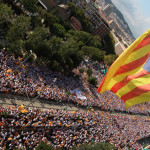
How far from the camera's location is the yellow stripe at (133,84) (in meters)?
10.0

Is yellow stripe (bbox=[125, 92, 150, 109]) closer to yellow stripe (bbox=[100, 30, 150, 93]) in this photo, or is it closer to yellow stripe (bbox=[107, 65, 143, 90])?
yellow stripe (bbox=[107, 65, 143, 90])

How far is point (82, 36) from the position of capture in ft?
163

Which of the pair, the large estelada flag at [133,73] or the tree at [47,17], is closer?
the large estelada flag at [133,73]

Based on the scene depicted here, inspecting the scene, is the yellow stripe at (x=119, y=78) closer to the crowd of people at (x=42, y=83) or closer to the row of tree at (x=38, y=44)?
the crowd of people at (x=42, y=83)

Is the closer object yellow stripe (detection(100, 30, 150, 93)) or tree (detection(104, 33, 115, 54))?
yellow stripe (detection(100, 30, 150, 93))

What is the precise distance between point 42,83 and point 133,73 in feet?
49.1

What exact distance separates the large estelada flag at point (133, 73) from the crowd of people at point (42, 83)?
39.9 ft

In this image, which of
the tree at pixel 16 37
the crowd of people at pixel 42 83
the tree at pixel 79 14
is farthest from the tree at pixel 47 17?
the tree at pixel 79 14

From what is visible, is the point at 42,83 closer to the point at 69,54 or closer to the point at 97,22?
the point at 69,54

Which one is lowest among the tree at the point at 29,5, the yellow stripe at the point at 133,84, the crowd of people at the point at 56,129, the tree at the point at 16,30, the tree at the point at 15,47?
the crowd of people at the point at 56,129

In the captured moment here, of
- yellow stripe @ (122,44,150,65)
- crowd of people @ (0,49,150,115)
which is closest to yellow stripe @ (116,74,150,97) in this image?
yellow stripe @ (122,44,150,65)

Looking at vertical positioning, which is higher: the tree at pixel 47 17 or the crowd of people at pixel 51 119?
the tree at pixel 47 17

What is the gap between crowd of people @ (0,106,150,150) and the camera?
50.6 ft

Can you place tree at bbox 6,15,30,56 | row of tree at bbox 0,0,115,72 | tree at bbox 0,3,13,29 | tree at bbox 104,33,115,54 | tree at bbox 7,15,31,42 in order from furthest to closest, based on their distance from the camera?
tree at bbox 104,33,115,54, tree at bbox 0,3,13,29, row of tree at bbox 0,0,115,72, tree at bbox 7,15,31,42, tree at bbox 6,15,30,56
